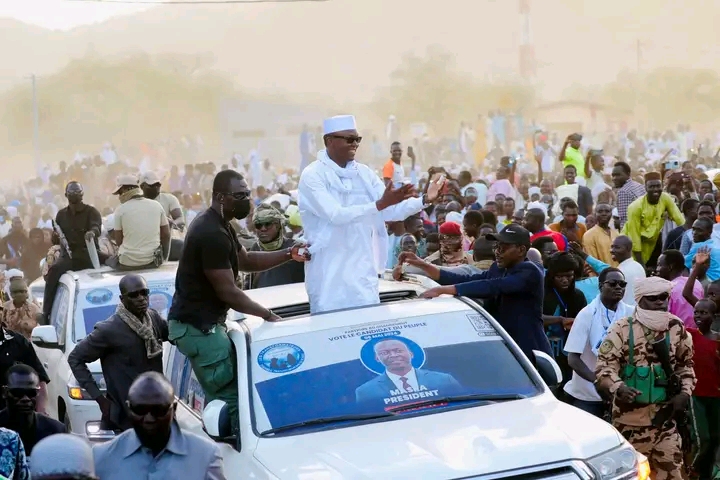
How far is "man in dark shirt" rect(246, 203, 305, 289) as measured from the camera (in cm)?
1038

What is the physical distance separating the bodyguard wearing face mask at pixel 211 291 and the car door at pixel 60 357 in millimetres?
3140

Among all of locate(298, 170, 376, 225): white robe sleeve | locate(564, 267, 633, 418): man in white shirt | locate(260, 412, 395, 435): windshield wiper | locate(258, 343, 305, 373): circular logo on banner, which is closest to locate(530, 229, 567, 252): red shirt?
locate(564, 267, 633, 418): man in white shirt

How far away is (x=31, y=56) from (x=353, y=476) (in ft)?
139

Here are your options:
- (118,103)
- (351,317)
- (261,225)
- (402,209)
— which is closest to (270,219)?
(261,225)

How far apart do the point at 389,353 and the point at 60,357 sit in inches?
182

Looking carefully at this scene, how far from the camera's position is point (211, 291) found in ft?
→ 23.6

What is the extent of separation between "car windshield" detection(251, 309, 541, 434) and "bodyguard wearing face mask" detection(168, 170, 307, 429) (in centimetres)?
28

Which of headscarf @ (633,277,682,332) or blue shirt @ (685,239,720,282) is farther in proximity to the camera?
blue shirt @ (685,239,720,282)

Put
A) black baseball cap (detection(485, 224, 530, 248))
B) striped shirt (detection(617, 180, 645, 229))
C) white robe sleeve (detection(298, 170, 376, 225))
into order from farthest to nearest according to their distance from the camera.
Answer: striped shirt (detection(617, 180, 645, 229)), black baseball cap (detection(485, 224, 530, 248)), white robe sleeve (detection(298, 170, 376, 225))

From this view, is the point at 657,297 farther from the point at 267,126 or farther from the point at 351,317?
the point at 267,126

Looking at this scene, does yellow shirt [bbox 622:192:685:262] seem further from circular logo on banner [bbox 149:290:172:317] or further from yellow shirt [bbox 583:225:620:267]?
circular logo on banner [bbox 149:290:172:317]

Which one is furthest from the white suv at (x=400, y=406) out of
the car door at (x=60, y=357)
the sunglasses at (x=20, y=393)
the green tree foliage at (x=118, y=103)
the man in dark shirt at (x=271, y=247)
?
the green tree foliage at (x=118, y=103)

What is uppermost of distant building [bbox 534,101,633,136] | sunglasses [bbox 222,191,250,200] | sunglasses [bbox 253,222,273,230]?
sunglasses [bbox 222,191,250,200]

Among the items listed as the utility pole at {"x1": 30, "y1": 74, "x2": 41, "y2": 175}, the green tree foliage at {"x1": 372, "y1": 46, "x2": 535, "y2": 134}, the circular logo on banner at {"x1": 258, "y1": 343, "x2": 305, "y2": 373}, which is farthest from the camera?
the green tree foliage at {"x1": 372, "y1": 46, "x2": 535, "y2": 134}
